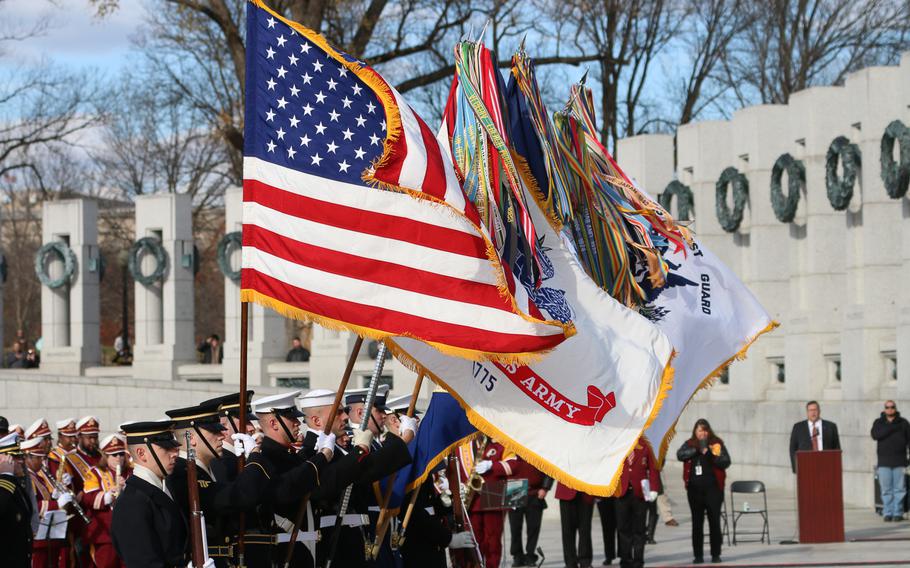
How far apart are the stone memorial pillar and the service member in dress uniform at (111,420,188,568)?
19.0 m

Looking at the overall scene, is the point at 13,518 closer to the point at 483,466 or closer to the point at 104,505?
the point at 104,505

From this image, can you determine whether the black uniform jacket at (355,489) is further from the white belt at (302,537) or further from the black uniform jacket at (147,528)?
the black uniform jacket at (147,528)

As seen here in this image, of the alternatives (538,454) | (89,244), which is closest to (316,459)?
(538,454)

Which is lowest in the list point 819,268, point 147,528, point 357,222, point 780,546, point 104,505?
point 780,546

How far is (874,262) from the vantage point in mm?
23109

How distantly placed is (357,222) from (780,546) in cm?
1129

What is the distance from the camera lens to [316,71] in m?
8.72

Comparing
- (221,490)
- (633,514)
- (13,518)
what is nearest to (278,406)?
(221,490)

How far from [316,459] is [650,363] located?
205cm

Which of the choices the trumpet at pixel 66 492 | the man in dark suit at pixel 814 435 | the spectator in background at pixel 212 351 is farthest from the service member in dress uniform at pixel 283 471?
the spectator in background at pixel 212 351

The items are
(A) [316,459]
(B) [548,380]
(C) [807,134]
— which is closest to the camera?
(A) [316,459]

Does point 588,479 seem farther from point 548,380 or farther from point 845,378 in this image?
point 845,378

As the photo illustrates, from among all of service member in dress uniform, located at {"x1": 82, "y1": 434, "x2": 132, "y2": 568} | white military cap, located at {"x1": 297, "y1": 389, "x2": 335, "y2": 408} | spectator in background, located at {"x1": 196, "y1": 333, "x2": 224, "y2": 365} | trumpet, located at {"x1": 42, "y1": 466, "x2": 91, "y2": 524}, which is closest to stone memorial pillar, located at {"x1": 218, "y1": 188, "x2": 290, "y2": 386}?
spectator in background, located at {"x1": 196, "y1": 333, "x2": 224, "y2": 365}

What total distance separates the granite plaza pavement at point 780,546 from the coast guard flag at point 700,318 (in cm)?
560
